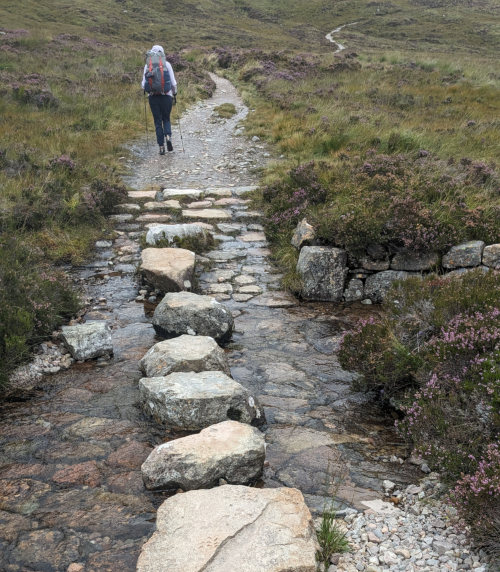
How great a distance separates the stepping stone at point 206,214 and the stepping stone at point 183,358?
5073mm

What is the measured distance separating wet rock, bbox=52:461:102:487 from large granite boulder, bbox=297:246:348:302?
14.5 ft

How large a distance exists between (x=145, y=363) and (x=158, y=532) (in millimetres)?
2347

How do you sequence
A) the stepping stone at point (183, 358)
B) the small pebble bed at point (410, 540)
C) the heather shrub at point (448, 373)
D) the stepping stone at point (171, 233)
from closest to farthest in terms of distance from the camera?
the small pebble bed at point (410, 540)
the heather shrub at point (448, 373)
the stepping stone at point (183, 358)
the stepping stone at point (171, 233)

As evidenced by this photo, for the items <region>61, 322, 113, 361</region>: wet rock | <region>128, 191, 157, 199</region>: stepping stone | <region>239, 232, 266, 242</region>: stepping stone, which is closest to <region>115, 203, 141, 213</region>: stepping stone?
<region>128, 191, 157, 199</region>: stepping stone

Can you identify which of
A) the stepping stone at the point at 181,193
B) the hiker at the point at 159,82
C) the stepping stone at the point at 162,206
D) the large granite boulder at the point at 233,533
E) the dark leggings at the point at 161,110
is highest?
the hiker at the point at 159,82

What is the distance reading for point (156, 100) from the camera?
44.7ft

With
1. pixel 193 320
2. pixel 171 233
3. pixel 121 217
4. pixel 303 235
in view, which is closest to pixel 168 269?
pixel 193 320

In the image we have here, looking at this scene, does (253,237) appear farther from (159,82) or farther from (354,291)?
(159,82)

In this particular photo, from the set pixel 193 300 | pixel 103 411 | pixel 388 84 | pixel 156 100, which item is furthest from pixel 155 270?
pixel 388 84

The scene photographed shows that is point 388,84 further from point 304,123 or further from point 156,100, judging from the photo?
point 156,100

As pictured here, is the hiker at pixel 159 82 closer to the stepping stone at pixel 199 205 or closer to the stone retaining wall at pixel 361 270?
the stepping stone at pixel 199 205

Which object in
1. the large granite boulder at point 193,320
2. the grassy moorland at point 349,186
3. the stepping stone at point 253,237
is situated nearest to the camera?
the grassy moorland at point 349,186

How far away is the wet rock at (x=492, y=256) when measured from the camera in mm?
6941

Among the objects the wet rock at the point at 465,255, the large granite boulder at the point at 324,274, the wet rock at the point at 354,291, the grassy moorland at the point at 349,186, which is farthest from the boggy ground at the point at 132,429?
the wet rock at the point at 465,255
